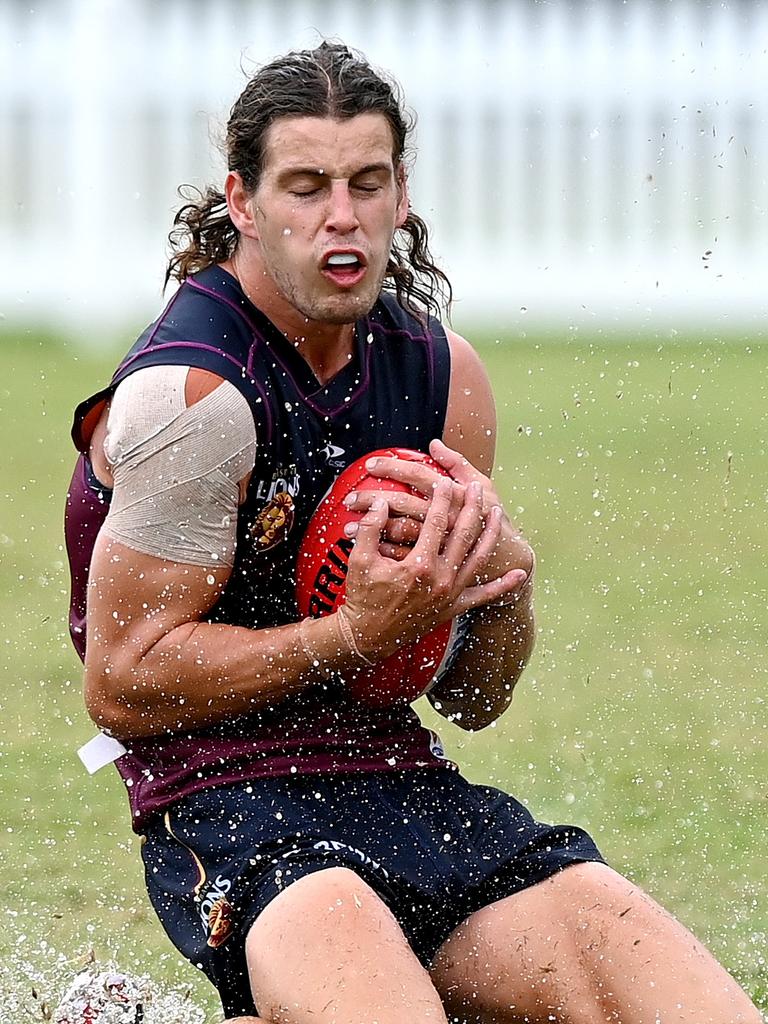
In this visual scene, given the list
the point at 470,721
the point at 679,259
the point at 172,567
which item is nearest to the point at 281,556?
the point at 172,567

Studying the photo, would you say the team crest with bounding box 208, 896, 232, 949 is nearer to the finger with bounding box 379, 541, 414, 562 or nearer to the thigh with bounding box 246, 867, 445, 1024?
the thigh with bounding box 246, 867, 445, 1024

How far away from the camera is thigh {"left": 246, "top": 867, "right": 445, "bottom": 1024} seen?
327 centimetres

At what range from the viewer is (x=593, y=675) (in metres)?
7.76

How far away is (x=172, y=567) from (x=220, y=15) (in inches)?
501

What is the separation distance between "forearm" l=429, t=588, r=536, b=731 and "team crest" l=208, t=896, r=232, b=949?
892 millimetres

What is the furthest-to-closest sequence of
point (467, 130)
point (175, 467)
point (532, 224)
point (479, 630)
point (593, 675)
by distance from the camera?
point (532, 224), point (467, 130), point (593, 675), point (479, 630), point (175, 467)

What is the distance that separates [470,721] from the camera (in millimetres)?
4371

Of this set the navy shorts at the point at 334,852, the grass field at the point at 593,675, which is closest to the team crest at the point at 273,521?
the navy shorts at the point at 334,852

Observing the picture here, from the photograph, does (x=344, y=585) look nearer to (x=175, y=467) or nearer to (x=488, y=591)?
(x=488, y=591)

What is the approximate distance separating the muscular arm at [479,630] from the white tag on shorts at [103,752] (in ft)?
2.55

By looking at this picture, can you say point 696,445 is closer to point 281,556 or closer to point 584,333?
point 584,333

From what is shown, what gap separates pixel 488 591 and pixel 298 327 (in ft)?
2.38

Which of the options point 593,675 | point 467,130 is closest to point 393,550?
point 593,675

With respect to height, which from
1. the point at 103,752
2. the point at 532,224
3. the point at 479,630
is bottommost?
the point at 532,224
